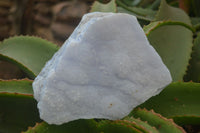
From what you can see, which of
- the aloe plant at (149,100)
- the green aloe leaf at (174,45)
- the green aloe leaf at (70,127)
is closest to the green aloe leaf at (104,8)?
the aloe plant at (149,100)

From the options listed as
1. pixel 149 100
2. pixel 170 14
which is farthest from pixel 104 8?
pixel 149 100

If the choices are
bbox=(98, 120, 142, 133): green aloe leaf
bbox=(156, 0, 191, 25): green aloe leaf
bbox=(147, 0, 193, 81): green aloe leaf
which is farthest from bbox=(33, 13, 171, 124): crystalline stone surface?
bbox=(156, 0, 191, 25): green aloe leaf

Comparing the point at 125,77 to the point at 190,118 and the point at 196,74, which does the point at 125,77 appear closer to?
the point at 190,118

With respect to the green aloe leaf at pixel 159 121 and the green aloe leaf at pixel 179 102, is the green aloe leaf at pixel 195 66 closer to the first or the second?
the green aloe leaf at pixel 179 102

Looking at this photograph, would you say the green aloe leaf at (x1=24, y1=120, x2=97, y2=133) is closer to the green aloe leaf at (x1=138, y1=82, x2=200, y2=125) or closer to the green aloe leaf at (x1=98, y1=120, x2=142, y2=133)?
the green aloe leaf at (x1=98, y1=120, x2=142, y2=133)

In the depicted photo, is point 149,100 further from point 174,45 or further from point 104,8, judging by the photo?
point 104,8

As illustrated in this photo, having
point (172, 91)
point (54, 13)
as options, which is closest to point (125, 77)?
point (172, 91)
